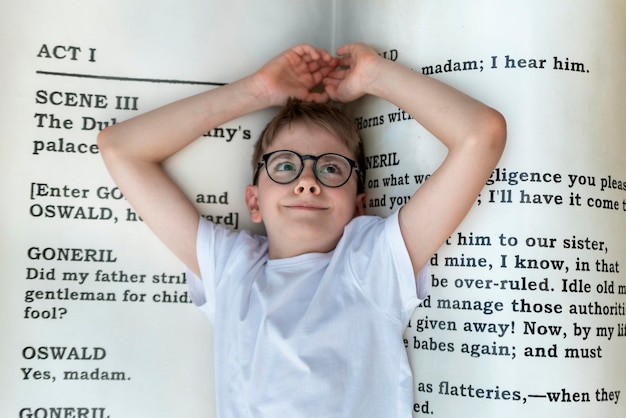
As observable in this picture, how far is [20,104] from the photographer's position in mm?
1043

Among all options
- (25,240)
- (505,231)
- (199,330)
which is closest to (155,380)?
(199,330)

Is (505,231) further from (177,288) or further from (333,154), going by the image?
(177,288)

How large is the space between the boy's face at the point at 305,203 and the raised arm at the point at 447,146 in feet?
Answer: 0.35

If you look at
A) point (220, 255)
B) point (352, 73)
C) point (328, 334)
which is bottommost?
point (328, 334)

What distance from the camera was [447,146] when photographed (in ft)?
2.97

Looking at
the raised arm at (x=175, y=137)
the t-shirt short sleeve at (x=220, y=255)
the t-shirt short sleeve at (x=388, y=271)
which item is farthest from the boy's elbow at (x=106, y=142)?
the t-shirt short sleeve at (x=388, y=271)

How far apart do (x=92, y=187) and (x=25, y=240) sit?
122 millimetres

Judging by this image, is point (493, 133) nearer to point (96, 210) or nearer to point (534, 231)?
point (534, 231)

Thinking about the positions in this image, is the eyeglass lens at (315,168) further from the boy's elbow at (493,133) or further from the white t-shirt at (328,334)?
the boy's elbow at (493,133)

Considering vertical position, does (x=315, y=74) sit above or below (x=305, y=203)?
above

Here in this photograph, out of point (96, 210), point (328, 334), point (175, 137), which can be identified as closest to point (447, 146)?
point (328, 334)

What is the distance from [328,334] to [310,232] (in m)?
0.15

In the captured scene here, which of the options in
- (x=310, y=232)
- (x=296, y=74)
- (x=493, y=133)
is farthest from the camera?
(x=296, y=74)

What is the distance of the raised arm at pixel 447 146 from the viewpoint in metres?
0.86
